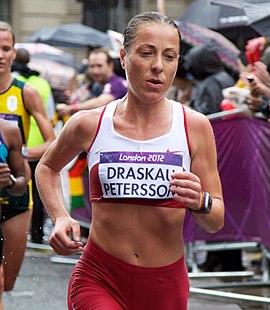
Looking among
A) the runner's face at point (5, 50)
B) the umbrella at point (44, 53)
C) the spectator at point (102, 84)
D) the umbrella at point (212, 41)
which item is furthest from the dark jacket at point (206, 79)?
the umbrella at point (44, 53)

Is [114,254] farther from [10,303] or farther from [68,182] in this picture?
[68,182]

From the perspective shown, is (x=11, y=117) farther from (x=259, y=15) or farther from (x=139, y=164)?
(x=139, y=164)

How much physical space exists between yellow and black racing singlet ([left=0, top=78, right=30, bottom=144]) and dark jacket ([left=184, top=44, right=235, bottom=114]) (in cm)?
292

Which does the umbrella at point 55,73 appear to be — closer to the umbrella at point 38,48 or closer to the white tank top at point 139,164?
the umbrella at point 38,48

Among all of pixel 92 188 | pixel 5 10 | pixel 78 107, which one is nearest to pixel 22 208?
pixel 92 188

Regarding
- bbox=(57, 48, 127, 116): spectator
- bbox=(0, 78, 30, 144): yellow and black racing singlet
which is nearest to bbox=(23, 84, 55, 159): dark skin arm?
bbox=(0, 78, 30, 144): yellow and black racing singlet

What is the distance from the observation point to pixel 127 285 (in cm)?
445

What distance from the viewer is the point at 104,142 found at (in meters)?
4.53

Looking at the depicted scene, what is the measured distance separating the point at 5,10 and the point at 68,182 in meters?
19.1

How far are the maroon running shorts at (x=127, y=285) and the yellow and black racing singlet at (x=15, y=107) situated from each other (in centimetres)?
284

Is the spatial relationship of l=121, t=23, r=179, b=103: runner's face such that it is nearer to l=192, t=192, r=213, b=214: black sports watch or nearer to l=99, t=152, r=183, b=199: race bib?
l=99, t=152, r=183, b=199: race bib

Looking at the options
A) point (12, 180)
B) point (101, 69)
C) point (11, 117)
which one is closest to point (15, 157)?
point (12, 180)

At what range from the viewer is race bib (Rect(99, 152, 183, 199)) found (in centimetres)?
443

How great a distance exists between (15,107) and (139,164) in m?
2.90
